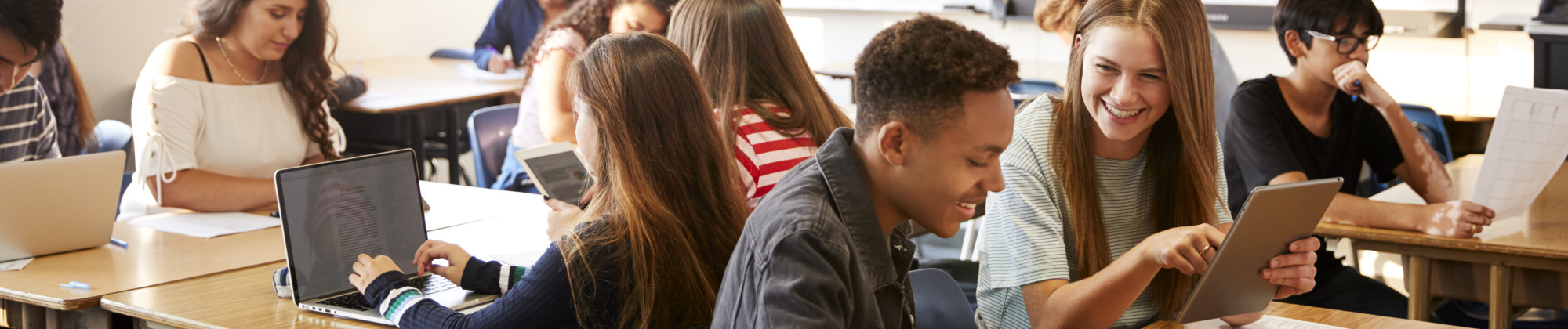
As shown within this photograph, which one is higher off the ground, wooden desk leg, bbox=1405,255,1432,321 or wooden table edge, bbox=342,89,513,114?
wooden table edge, bbox=342,89,513,114

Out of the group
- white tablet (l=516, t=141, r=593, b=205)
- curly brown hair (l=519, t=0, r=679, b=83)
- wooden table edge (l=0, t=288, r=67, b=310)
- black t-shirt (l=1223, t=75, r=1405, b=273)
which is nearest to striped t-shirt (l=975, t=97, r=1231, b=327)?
black t-shirt (l=1223, t=75, r=1405, b=273)

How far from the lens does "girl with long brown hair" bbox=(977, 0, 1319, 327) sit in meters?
1.40

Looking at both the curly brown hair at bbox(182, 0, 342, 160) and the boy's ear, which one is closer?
the boy's ear

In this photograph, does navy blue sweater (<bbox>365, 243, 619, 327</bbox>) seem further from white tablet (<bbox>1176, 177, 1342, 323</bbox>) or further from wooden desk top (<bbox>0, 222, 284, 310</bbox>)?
white tablet (<bbox>1176, 177, 1342, 323</bbox>)

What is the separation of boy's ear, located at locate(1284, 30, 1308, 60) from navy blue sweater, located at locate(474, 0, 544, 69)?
336 centimetres

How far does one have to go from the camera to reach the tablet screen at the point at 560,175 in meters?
2.09

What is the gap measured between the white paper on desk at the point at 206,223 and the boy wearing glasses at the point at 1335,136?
6.82 feet

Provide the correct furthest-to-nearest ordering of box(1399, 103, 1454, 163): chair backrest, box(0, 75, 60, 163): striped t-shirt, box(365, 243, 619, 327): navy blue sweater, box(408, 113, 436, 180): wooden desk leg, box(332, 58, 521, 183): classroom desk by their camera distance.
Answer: box(408, 113, 436, 180): wooden desk leg
box(332, 58, 521, 183): classroom desk
box(1399, 103, 1454, 163): chair backrest
box(0, 75, 60, 163): striped t-shirt
box(365, 243, 619, 327): navy blue sweater

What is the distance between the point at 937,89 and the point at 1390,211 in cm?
161

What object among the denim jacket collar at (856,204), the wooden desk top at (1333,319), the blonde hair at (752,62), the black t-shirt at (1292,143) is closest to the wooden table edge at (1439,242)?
the black t-shirt at (1292,143)

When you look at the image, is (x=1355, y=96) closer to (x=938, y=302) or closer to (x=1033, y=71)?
(x=938, y=302)

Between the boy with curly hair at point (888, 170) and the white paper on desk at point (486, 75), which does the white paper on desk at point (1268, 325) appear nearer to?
the boy with curly hair at point (888, 170)

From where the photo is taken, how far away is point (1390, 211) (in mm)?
2113

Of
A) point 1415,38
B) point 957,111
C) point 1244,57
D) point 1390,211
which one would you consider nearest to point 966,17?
point 1244,57
